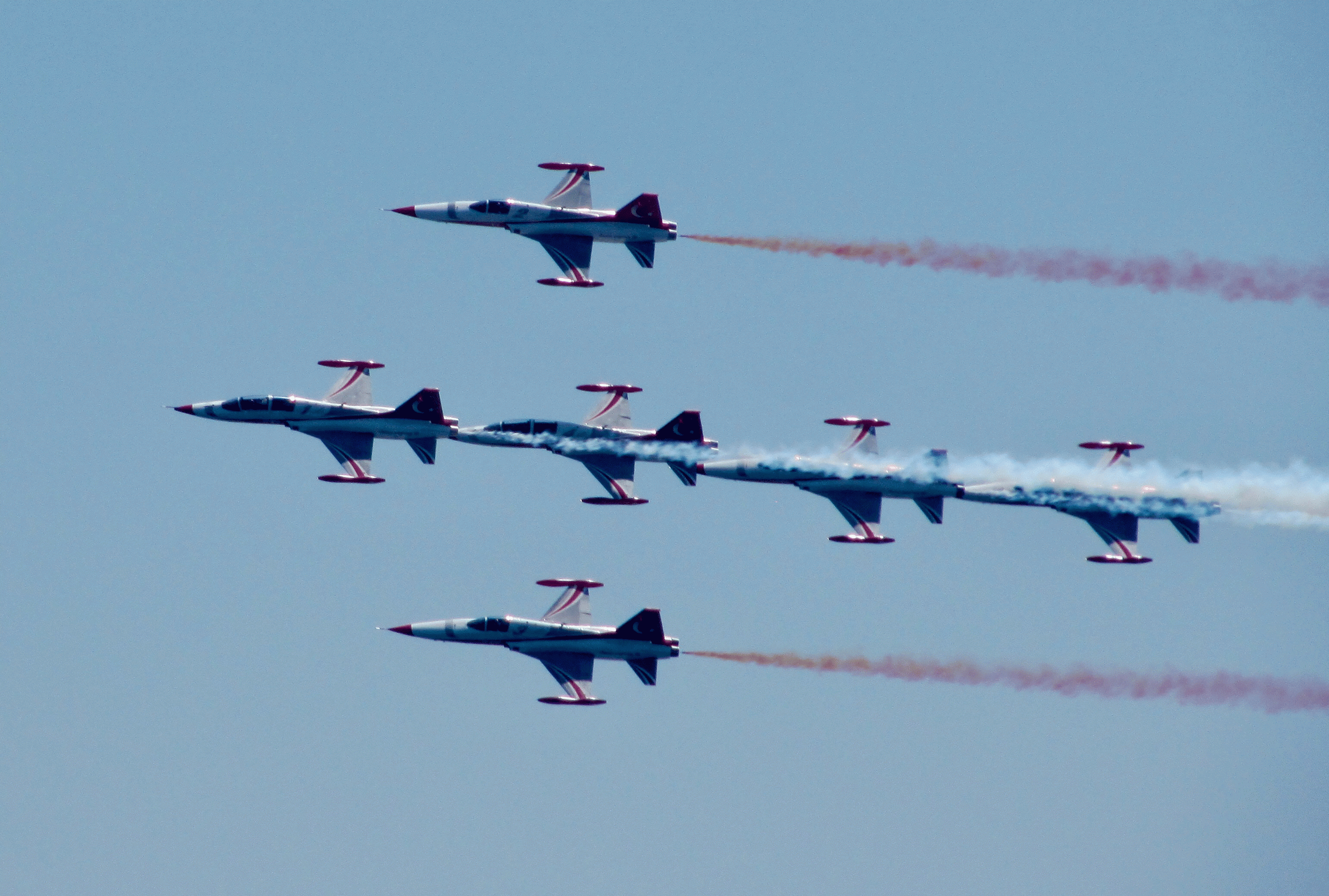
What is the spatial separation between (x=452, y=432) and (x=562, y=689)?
1347 centimetres

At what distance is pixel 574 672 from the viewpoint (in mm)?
106000

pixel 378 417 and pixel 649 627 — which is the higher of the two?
pixel 378 417

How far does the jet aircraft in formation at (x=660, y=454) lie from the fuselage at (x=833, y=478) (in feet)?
0.16

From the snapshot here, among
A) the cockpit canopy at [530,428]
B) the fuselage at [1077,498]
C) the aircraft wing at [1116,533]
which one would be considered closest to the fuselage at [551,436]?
the cockpit canopy at [530,428]

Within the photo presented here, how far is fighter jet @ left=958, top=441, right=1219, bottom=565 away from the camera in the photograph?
102438 mm

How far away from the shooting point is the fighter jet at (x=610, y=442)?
106m

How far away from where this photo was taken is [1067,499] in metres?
104

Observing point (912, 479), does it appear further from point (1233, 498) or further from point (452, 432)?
point (452, 432)

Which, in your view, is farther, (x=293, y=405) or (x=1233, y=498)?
(x=293, y=405)

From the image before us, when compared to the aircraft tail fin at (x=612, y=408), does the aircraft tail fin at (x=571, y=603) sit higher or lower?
lower

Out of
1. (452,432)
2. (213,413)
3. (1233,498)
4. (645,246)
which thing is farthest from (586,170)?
(1233,498)

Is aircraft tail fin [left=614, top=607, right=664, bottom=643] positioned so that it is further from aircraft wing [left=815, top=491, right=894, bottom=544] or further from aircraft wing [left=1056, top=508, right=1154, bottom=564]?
aircraft wing [left=1056, top=508, right=1154, bottom=564]

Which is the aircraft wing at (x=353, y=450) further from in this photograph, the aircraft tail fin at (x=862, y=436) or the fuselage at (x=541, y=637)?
the aircraft tail fin at (x=862, y=436)

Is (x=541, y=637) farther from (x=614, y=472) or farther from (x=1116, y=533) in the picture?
(x=1116, y=533)
